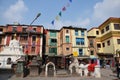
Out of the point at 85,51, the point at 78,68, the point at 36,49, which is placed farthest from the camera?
the point at 85,51

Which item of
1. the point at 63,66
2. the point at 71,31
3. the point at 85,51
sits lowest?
the point at 63,66

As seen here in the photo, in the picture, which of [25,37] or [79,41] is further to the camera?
[79,41]

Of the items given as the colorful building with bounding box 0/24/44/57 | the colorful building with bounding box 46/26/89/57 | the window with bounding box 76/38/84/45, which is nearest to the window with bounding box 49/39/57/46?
the colorful building with bounding box 46/26/89/57

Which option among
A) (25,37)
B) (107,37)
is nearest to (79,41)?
(107,37)

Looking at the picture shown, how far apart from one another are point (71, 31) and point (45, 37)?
8253mm

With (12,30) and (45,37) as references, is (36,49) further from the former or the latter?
(12,30)

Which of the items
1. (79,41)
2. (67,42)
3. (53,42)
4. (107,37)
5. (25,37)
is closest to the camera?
(107,37)

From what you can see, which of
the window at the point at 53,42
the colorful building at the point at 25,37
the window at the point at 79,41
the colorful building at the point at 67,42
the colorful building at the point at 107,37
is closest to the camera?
the colorful building at the point at 107,37

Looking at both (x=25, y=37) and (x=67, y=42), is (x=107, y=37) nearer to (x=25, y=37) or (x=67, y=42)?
(x=67, y=42)

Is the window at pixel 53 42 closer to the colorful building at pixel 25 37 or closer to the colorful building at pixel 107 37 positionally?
the colorful building at pixel 25 37

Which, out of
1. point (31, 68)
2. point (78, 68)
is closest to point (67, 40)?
point (78, 68)

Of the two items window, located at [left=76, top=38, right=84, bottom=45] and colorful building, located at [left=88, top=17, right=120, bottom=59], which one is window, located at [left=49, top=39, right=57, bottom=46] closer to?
window, located at [left=76, top=38, right=84, bottom=45]

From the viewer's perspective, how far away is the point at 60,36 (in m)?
42.6

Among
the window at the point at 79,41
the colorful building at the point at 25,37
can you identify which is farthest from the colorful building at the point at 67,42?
the colorful building at the point at 25,37
